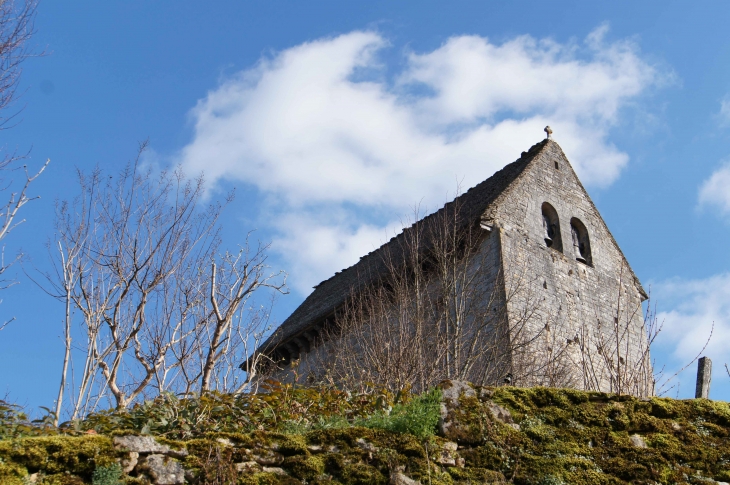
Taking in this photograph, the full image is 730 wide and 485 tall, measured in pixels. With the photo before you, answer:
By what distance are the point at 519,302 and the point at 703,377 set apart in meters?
5.17

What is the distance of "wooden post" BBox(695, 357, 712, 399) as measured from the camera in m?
9.37

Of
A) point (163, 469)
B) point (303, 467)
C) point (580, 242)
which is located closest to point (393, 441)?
point (303, 467)

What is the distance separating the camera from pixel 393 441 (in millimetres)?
5047

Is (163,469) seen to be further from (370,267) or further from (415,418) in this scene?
(370,267)

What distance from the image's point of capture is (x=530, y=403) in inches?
223

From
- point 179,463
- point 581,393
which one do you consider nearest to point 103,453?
point 179,463

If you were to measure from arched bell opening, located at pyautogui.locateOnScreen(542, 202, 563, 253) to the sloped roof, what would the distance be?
1073 millimetres

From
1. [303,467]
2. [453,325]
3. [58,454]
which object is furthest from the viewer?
[453,325]

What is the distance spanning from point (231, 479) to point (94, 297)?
6.18 m

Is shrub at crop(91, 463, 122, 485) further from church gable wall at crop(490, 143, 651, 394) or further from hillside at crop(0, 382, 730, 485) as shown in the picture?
church gable wall at crop(490, 143, 651, 394)

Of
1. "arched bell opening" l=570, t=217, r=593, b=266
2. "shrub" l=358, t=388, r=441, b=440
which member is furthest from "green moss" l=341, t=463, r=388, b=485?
Answer: "arched bell opening" l=570, t=217, r=593, b=266

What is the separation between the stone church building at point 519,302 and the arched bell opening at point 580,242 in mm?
28

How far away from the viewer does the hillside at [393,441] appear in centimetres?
432

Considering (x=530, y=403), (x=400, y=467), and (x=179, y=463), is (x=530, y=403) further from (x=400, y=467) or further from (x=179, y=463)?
(x=179, y=463)
